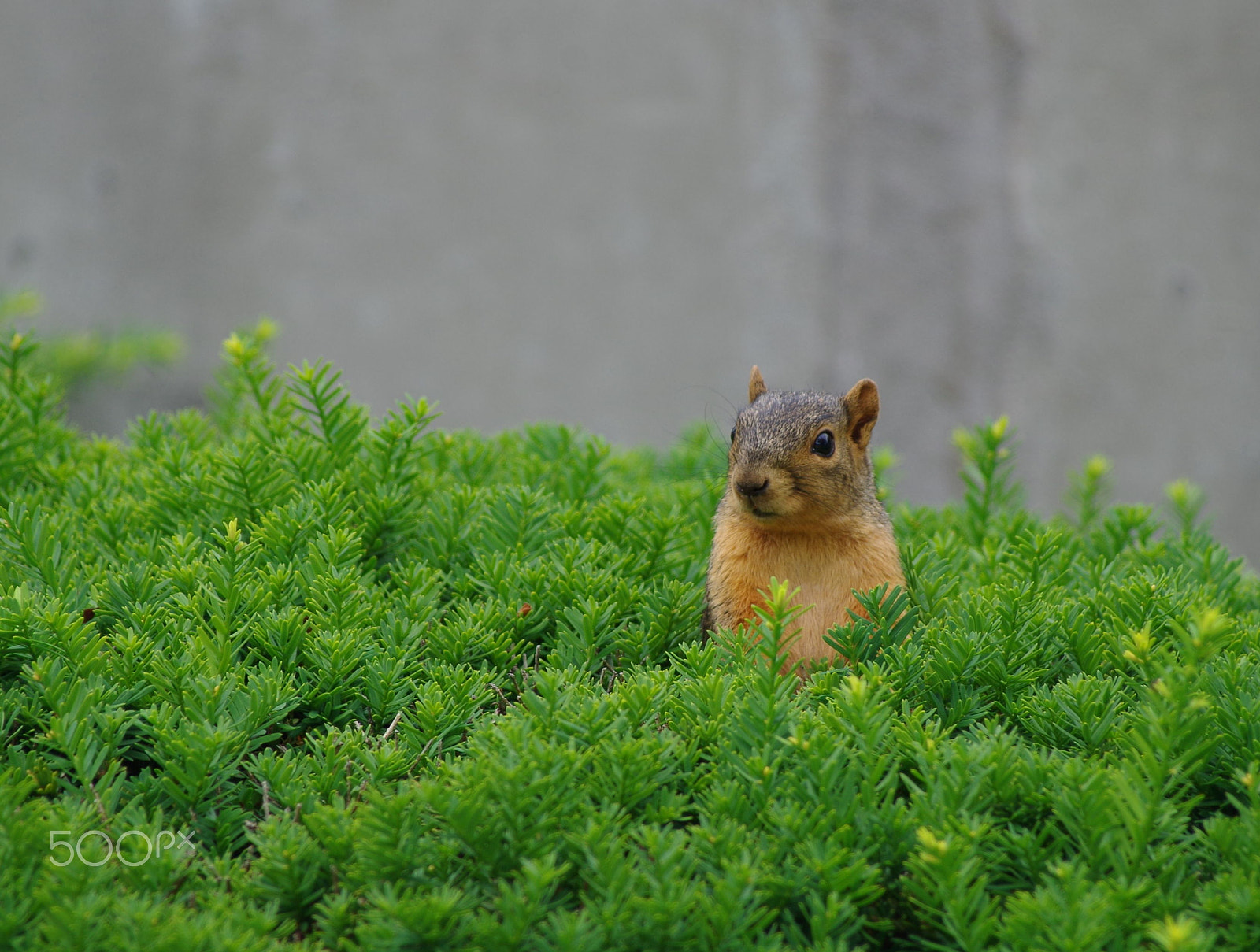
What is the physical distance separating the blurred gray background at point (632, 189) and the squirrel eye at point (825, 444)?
3.75m

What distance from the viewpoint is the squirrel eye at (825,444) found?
7.55 feet

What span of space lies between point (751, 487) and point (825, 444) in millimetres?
245

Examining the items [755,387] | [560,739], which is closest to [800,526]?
[755,387]

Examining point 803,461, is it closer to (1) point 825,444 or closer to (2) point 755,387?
(1) point 825,444

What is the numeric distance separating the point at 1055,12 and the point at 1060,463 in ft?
8.14

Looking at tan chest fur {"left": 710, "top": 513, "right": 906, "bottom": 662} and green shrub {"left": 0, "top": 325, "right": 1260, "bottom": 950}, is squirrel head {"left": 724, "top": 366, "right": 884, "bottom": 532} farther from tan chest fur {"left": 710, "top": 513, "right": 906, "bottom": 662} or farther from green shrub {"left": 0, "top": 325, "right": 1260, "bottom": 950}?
green shrub {"left": 0, "top": 325, "right": 1260, "bottom": 950}

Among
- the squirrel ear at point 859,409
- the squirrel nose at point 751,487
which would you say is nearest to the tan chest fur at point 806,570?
the squirrel nose at point 751,487

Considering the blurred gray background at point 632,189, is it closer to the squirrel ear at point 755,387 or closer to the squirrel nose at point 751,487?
→ the squirrel ear at point 755,387

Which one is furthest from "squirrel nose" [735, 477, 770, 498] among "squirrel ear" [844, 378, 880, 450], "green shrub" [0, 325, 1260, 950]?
"squirrel ear" [844, 378, 880, 450]

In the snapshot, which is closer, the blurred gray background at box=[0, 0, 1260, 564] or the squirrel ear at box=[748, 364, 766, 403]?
the squirrel ear at box=[748, 364, 766, 403]

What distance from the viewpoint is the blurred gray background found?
6.11m

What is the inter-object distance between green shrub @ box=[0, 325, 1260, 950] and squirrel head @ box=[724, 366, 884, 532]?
188 mm

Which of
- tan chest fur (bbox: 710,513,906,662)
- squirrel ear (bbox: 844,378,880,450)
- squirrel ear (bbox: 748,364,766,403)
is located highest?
squirrel ear (bbox: 748,364,766,403)

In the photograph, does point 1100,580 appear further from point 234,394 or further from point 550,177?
point 550,177
